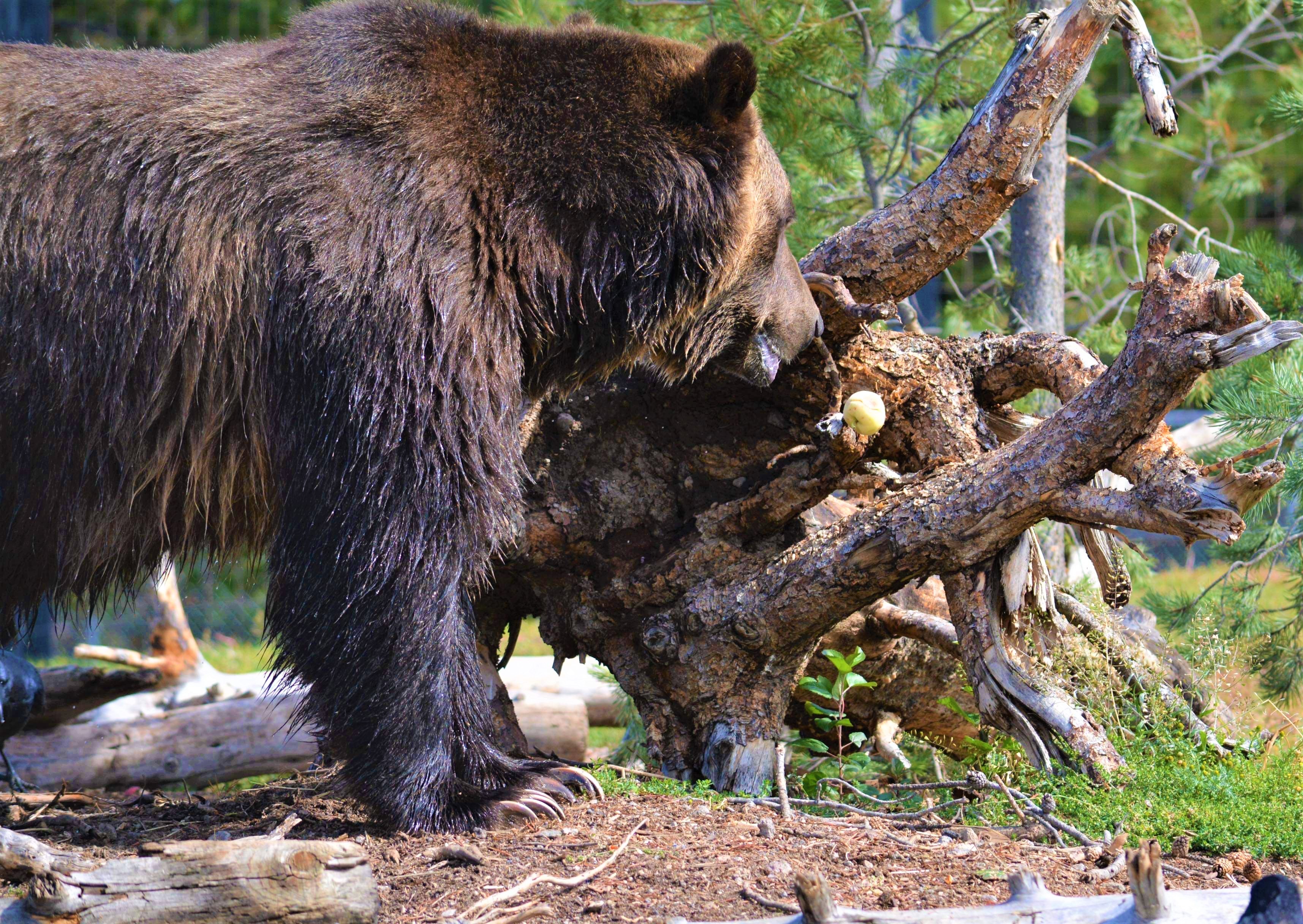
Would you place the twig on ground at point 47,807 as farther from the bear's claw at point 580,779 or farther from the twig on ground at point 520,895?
the twig on ground at point 520,895

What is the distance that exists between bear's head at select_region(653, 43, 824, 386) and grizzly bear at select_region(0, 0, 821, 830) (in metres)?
0.16

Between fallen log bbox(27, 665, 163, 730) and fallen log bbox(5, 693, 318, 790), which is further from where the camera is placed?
fallen log bbox(5, 693, 318, 790)

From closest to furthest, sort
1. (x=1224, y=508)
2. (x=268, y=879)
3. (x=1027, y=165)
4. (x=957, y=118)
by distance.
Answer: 1. (x=268, y=879)
2. (x=1224, y=508)
3. (x=1027, y=165)
4. (x=957, y=118)

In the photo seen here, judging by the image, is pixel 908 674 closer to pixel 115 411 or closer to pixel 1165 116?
pixel 1165 116

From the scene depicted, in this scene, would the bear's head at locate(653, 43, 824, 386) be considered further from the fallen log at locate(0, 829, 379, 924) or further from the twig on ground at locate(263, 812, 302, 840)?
the fallen log at locate(0, 829, 379, 924)

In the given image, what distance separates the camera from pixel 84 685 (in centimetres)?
517

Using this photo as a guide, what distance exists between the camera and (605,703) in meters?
6.42

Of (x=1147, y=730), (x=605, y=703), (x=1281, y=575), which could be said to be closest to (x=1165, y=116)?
(x=1147, y=730)

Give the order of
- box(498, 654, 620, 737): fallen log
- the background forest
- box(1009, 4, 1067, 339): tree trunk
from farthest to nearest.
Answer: box(498, 654, 620, 737): fallen log < box(1009, 4, 1067, 339): tree trunk < the background forest

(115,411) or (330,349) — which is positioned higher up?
(330,349)

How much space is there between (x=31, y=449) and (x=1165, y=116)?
334 cm

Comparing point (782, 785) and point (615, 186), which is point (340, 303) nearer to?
point (615, 186)

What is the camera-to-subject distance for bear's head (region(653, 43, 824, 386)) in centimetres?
388

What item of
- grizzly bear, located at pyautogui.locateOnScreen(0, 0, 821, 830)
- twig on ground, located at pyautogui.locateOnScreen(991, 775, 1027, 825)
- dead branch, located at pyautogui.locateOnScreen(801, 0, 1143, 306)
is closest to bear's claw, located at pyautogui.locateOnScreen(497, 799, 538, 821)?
grizzly bear, located at pyautogui.locateOnScreen(0, 0, 821, 830)
